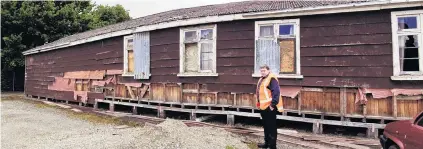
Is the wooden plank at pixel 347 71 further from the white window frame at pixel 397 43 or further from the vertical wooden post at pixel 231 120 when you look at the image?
the vertical wooden post at pixel 231 120

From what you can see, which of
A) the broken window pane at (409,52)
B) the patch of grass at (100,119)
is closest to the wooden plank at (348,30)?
the broken window pane at (409,52)

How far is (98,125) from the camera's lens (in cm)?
957

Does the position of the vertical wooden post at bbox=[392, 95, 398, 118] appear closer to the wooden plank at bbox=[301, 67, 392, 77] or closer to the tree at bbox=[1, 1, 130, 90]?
the wooden plank at bbox=[301, 67, 392, 77]

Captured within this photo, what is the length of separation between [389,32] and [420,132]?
3770 mm

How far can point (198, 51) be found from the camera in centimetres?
991

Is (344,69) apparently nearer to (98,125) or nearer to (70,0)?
(98,125)

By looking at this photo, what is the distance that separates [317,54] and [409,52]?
6.47 feet

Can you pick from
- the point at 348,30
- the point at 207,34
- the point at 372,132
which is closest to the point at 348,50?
the point at 348,30

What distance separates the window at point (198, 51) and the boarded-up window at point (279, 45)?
1506 millimetres

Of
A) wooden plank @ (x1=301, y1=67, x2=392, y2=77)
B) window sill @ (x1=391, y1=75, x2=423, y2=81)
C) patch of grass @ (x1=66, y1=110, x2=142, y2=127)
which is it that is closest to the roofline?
wooden plank @ (x1=301, y1=67, x2=392, y2=77)

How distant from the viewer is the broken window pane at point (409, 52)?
7.09 meters

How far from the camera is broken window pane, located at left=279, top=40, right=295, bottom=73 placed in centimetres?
843

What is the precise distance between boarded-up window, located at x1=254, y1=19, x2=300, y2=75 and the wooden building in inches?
1.0

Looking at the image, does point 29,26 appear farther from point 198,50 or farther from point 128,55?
point 198,50
